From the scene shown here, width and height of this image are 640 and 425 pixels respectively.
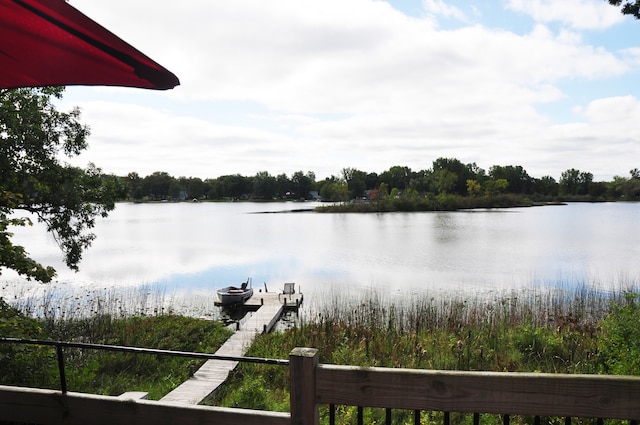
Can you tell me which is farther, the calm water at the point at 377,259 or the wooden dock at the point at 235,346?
the calm water at the point at 377,259

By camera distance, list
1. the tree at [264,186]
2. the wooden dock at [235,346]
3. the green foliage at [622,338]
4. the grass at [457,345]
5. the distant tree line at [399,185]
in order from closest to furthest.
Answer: the green foliage at [622,338], the grass at [457,345], the wooden dock at [235,346], the distant tree line at [399,185], the tree at [264,186]

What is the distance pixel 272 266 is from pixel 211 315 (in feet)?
43.2

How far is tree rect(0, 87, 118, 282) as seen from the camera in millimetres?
11922

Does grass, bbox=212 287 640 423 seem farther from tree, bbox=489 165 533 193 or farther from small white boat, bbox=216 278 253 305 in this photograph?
tree, bbox=489 165 533 193

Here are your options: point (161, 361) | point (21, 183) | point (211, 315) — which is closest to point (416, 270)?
point (211, 315)

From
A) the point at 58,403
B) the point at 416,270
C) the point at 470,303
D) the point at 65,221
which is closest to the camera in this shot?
the point at 58,403

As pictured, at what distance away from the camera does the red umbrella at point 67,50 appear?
167 centimetres

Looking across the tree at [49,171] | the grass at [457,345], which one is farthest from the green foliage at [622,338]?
the tree at [49,171]

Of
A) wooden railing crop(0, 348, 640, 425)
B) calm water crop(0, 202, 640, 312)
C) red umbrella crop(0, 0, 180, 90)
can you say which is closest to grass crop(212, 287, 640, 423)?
wooden railing crop(0, 348, 640, 425)

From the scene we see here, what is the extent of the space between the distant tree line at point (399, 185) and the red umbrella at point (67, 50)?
83.5 metres

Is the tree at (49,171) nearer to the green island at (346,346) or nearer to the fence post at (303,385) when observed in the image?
the green island at (346,346)

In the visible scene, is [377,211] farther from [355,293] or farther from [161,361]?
[161,361]

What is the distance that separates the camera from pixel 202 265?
98.5 feet

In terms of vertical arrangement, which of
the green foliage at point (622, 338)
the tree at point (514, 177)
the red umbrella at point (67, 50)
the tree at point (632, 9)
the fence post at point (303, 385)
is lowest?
the green foliage at point (622, 338)
